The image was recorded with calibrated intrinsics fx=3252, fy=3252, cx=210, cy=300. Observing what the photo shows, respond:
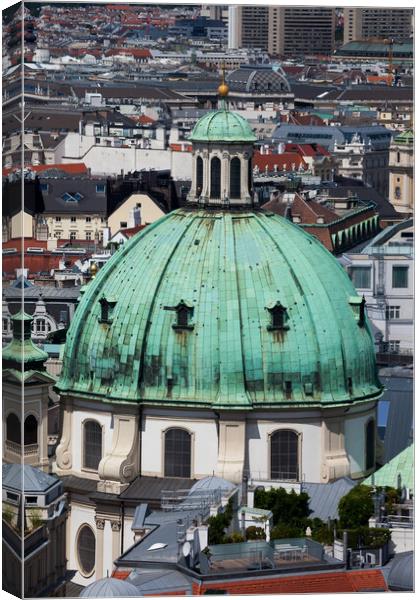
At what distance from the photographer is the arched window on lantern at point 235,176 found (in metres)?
40.5

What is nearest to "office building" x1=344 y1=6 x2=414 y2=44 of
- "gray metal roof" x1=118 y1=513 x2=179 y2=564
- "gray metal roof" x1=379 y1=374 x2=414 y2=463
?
"gray metal roof" x1=379 y1=374 x2=414 y2=463

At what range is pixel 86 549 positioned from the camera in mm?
39281

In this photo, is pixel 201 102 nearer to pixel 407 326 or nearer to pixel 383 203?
pixel 383 203

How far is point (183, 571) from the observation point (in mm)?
33188

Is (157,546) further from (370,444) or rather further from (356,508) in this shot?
(370,444)

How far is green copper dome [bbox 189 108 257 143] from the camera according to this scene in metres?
40.4

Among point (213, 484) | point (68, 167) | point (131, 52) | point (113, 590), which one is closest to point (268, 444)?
point (213, 484)

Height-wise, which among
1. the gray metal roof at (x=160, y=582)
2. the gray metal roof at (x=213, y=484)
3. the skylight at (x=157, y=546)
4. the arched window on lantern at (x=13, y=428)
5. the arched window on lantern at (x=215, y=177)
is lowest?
the gray metal roof at (x=160, y=582)

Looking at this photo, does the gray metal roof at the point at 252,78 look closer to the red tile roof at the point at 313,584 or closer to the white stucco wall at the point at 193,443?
the white stucco wall at the point at 193,443

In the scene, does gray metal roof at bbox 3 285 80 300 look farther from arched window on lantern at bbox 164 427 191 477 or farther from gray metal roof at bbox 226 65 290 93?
gray metal roof at bbox 226 65 290 93

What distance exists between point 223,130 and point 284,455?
13.9 feet

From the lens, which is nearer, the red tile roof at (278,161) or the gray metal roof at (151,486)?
the gray metal roof at (151,486)

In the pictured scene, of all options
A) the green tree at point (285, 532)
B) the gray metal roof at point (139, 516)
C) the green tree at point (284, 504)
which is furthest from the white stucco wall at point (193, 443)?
the green tree at point (285, 532)

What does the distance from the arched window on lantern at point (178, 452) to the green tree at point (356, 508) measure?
2480 millimetres
